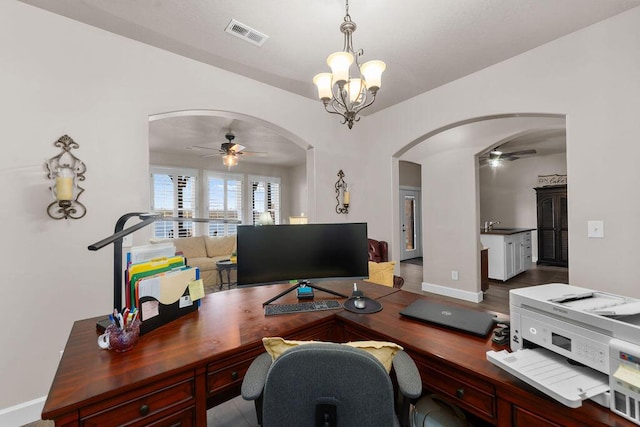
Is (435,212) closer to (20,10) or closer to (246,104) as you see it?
(246,104)

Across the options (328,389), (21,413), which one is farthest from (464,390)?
(21,413)

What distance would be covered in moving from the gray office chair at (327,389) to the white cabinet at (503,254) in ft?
17.5

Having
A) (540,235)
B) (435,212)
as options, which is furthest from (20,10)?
(540,235)

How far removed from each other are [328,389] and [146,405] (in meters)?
0.69

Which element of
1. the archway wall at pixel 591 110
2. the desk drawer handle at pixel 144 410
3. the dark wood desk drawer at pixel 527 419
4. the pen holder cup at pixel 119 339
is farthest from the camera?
the archway wall at pixel 591 110

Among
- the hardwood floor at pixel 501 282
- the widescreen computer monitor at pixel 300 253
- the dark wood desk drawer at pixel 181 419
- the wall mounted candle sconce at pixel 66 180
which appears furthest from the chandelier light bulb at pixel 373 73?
the hardwood floor at pixel 501 282

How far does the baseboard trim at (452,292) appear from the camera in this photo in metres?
4.07

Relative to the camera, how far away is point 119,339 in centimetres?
114

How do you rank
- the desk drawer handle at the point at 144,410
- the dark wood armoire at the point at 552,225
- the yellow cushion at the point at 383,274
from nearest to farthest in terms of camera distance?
the desk drawer handle at the point at 144,410 < the yellow cushion at the point at 383,274 < the dark wood armoire at the point at 552,225

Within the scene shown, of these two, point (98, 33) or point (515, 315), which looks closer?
point (515, 315)

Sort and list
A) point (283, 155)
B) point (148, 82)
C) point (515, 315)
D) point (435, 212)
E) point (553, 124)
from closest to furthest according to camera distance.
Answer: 1. point (515, 315)
2. point (148, 82)
3. point (553, 124)
4. point (435, 212)
5. point (283, 155)

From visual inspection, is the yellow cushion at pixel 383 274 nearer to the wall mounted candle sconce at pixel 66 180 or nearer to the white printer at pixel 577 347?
the white printer at pixel 577 347

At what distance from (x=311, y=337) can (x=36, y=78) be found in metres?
2.57

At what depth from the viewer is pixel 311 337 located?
4.83 ft
